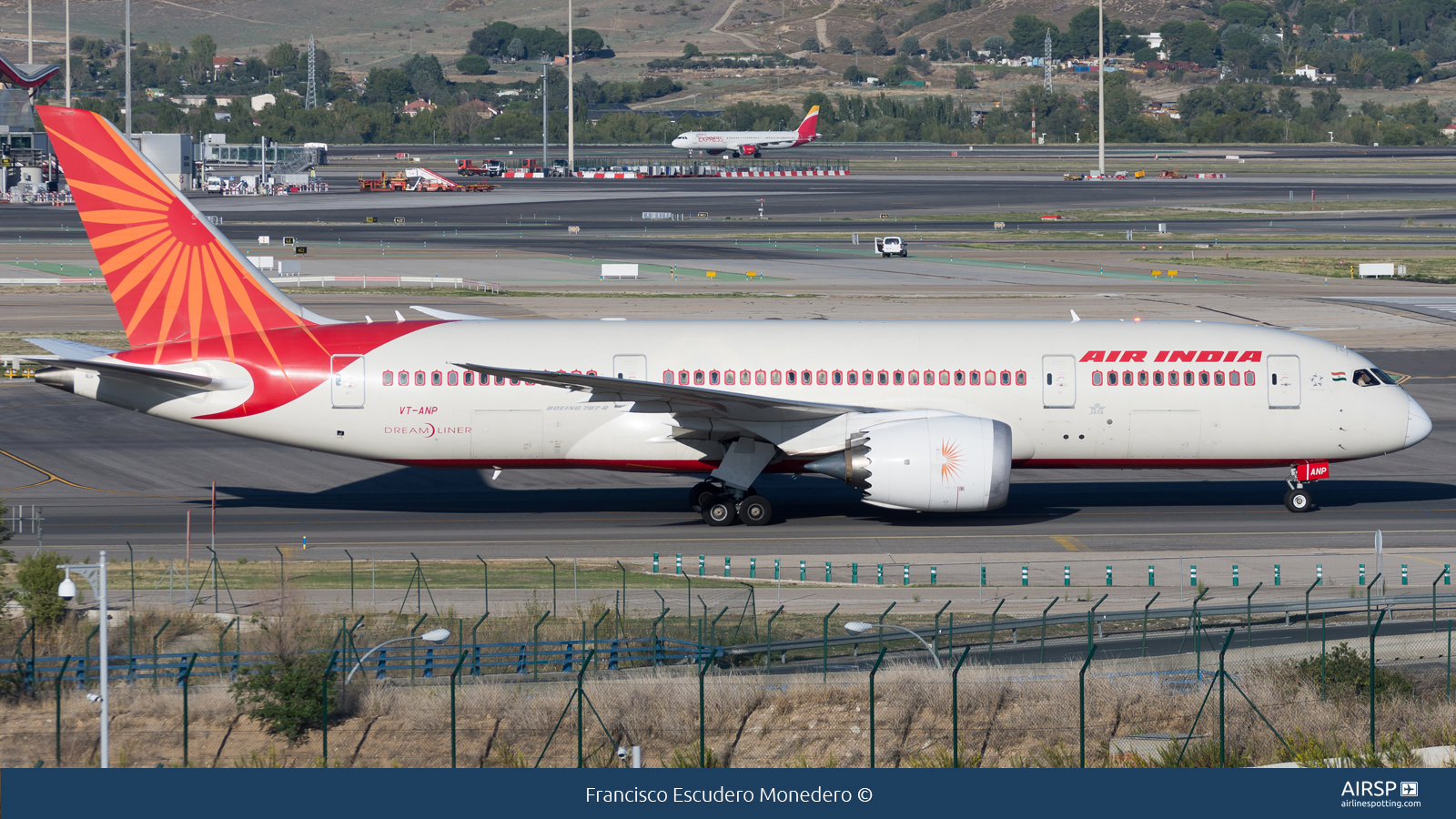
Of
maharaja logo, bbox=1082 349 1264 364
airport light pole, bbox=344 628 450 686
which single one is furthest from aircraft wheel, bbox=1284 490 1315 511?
airport light pole, bbox=344 628 450 686

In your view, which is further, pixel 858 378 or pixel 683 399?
pixel 858 378

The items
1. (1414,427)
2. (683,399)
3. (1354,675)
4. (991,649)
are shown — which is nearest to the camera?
(1354,675)

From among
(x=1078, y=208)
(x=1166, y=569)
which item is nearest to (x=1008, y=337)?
(x=1166, y=569)

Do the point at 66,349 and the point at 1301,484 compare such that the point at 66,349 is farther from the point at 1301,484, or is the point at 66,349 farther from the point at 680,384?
the point at 1301,484

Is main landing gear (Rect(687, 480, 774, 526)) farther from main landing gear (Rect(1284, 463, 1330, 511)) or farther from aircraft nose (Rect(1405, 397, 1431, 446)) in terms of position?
aircraft nose (Rect(1405, 397, 1431, 446))

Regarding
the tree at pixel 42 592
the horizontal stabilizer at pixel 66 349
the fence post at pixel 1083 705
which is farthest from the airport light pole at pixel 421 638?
the horizontal stabilizer at pixel 66 349

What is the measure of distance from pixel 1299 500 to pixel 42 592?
Answer: 31765 millimetres

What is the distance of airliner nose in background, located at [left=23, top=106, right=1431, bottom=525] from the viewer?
129ft

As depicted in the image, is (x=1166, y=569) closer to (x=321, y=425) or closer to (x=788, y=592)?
(x=788, y=592)

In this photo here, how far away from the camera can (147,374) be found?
126ft

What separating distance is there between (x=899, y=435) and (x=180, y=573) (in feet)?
57.4

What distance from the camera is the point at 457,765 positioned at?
24219 mm

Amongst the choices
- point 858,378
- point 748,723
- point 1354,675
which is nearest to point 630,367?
point 858,378

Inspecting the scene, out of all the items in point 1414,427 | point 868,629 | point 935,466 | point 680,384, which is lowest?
point 868,629
